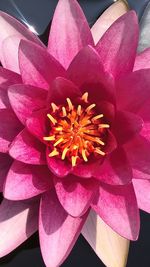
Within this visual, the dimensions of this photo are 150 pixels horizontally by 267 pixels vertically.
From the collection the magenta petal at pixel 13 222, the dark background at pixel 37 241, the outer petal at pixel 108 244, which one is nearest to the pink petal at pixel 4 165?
the magenta petal at pixel 13 222

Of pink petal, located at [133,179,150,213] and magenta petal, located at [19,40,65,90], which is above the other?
magenta petal, located at [19,40,65,90]

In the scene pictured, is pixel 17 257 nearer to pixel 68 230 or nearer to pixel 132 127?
pixel 68 230

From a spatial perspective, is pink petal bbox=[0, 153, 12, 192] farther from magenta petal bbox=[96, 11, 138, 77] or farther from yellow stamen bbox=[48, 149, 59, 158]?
magenta petal bbox=[96, 11, 138, 77]

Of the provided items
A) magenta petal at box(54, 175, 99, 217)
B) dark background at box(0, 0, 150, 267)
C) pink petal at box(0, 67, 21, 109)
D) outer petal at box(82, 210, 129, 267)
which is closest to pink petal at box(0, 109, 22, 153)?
pink petal at box(0, 67, 21, 109)

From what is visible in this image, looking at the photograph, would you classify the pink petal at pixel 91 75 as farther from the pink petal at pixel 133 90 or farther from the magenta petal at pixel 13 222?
the magenta petal at pixel 13 222

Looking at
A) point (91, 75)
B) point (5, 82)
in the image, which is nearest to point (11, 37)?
point (5, 82)

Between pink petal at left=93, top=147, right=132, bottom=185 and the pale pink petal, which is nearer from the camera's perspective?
pink petal at left=93, top=147, right=132, bottom=185

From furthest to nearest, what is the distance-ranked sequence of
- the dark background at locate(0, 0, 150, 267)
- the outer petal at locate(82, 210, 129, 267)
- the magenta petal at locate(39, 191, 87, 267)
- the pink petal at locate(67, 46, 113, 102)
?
the dark background at locate(0, 0, 150, 267), the outer petal at locate(82, 210, 129, 267), the magenta petal at locate(39, 191, 87, 267), the pink petal at locate(67, 46, 113, 102)
